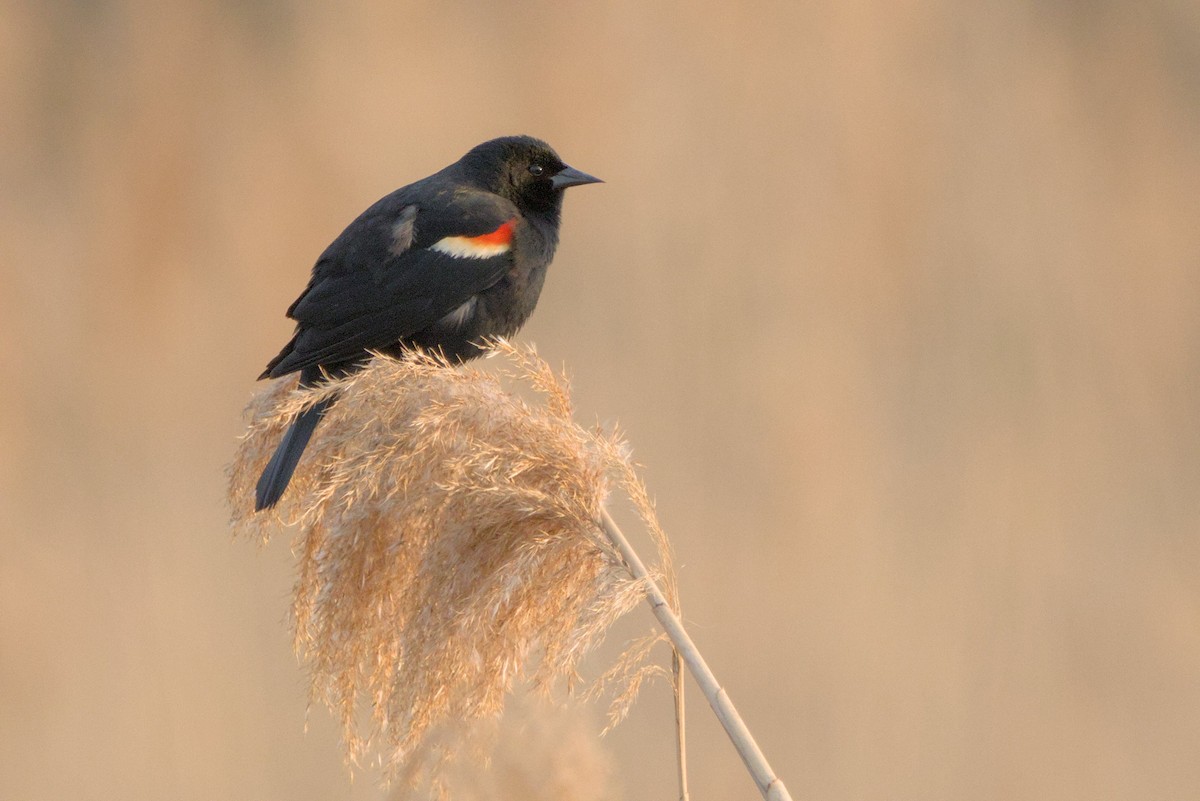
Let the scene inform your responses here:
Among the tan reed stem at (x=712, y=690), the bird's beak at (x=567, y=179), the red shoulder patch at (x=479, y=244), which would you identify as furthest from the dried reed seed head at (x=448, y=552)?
the bird's beak at (x=567, y=179)

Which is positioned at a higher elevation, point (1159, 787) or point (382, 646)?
point (382, 646)

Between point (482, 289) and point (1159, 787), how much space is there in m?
3.29

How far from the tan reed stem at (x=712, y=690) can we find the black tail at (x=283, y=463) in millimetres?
491

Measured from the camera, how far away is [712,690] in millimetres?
964

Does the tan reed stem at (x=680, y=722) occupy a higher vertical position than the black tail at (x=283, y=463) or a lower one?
lower

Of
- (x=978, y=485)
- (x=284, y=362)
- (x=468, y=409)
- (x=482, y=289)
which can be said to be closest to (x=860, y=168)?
(x=978, y=485)

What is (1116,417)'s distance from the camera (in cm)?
445

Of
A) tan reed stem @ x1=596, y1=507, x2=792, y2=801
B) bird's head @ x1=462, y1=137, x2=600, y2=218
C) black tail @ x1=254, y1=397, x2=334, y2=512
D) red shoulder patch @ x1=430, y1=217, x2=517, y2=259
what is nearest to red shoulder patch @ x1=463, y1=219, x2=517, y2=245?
red shoulder patch @ x1=430, y1=217, x2=517, y2=259

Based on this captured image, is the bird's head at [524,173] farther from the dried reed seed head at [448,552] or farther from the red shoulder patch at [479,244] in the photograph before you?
the dried reed seed head at [448,552]

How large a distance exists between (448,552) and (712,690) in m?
0.31

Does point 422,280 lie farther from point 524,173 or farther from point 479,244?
point 524,173

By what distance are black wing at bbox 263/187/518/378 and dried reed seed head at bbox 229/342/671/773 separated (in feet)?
1.84

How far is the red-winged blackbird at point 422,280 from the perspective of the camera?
185cm

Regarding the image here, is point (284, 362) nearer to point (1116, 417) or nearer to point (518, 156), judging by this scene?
point (518, 156)
